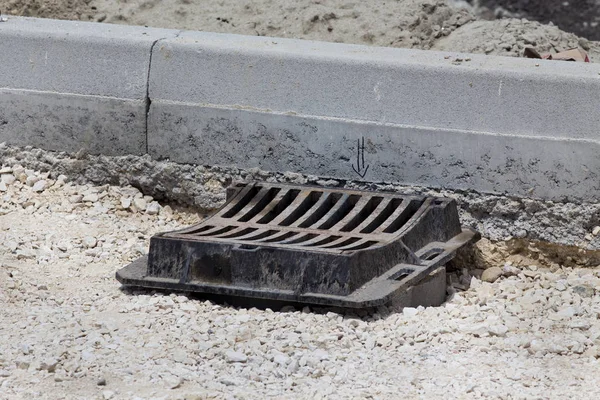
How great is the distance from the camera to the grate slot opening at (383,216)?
4.08 metres

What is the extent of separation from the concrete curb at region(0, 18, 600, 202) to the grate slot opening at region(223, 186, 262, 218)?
0.46 feet

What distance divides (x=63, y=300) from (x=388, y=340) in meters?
1.17

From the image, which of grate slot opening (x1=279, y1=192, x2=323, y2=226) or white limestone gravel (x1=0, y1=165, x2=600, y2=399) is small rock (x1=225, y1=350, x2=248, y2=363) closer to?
white limestone gravel (x1=0, y1=165, x2=600, y2=399)

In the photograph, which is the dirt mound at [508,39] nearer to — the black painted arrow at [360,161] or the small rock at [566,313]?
the black painted arrow at [360,161]

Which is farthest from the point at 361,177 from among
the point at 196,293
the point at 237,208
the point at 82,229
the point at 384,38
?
the point at 384,38

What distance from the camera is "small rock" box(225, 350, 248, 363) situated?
3.28 m

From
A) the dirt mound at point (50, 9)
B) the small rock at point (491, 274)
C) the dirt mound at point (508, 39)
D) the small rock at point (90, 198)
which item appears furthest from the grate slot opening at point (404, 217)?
the dirt mound at point (50, 9)

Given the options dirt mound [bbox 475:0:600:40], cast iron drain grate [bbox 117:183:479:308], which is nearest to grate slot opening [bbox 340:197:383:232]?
cast iron drain grate [bbox 117:183:479:308]

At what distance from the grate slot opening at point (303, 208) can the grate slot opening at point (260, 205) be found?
0.13 m

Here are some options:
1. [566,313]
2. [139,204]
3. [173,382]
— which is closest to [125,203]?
[139,204]

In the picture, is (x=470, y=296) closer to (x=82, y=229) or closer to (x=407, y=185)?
(x=407, y=185)

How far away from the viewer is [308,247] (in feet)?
12.4

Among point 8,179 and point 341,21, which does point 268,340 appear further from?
point 341,21

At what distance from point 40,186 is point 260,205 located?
1037mm
